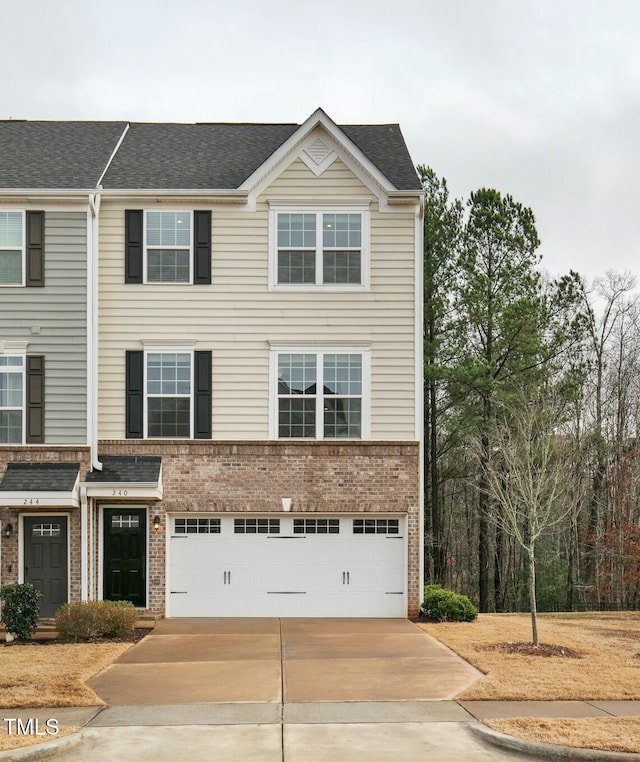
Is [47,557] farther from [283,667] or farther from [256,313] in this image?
Answer: [283,667]

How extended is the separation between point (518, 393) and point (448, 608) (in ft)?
37.0

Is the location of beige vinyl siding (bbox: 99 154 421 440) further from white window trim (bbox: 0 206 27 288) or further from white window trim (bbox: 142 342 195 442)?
white window trim (bbox: 0 206 27 288)

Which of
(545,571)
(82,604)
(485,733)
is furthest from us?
(545,571)

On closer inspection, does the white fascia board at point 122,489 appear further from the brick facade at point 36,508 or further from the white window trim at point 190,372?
the white window trim at point 190,372

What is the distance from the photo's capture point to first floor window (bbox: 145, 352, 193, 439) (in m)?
20.2

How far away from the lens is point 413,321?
20.5m

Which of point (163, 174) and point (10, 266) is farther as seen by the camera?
point (163, 174)

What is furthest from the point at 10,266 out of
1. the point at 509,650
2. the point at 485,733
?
the point at 485,733

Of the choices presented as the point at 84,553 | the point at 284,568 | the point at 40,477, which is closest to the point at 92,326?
the point at 40,477

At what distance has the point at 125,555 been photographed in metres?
20.0

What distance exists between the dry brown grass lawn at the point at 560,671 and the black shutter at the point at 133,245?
9.33 metres

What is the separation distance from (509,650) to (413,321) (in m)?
7.62

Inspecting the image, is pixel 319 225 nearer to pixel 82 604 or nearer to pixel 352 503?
pixel 352 503

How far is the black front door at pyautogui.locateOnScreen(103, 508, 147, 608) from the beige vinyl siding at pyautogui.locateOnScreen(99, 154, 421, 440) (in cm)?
195
